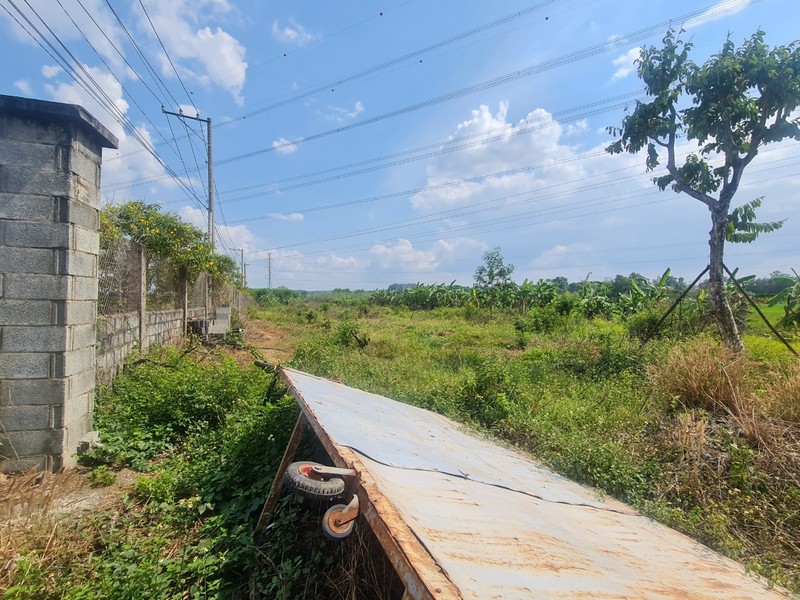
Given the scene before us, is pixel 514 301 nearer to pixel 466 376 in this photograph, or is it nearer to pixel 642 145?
pixel 642 145

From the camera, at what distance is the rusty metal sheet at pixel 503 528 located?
1.09m

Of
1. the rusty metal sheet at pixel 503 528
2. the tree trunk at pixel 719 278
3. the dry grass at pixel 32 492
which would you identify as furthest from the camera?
the tree trunk at pixel 719 278

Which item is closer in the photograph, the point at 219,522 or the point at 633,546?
the point at 633,546

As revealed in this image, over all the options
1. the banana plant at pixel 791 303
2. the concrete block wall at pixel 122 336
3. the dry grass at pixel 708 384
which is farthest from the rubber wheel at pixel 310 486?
the banana plant at pixel 791 303

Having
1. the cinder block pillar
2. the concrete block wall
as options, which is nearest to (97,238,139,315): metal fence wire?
the concrete block wall

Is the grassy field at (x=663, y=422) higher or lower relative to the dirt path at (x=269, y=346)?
lower

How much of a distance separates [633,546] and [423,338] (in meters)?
9.96

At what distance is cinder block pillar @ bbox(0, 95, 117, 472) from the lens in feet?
10.3

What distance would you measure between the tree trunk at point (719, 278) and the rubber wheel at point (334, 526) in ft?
25.2

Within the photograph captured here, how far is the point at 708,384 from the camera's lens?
452cm

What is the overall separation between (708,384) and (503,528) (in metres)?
4.29

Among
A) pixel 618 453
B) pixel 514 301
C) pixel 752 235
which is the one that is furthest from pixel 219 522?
pixel 514 301

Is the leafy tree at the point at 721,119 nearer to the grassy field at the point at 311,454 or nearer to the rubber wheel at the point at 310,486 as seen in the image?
the grassy field at the point at 311,454

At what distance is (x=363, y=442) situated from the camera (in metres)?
1.86
